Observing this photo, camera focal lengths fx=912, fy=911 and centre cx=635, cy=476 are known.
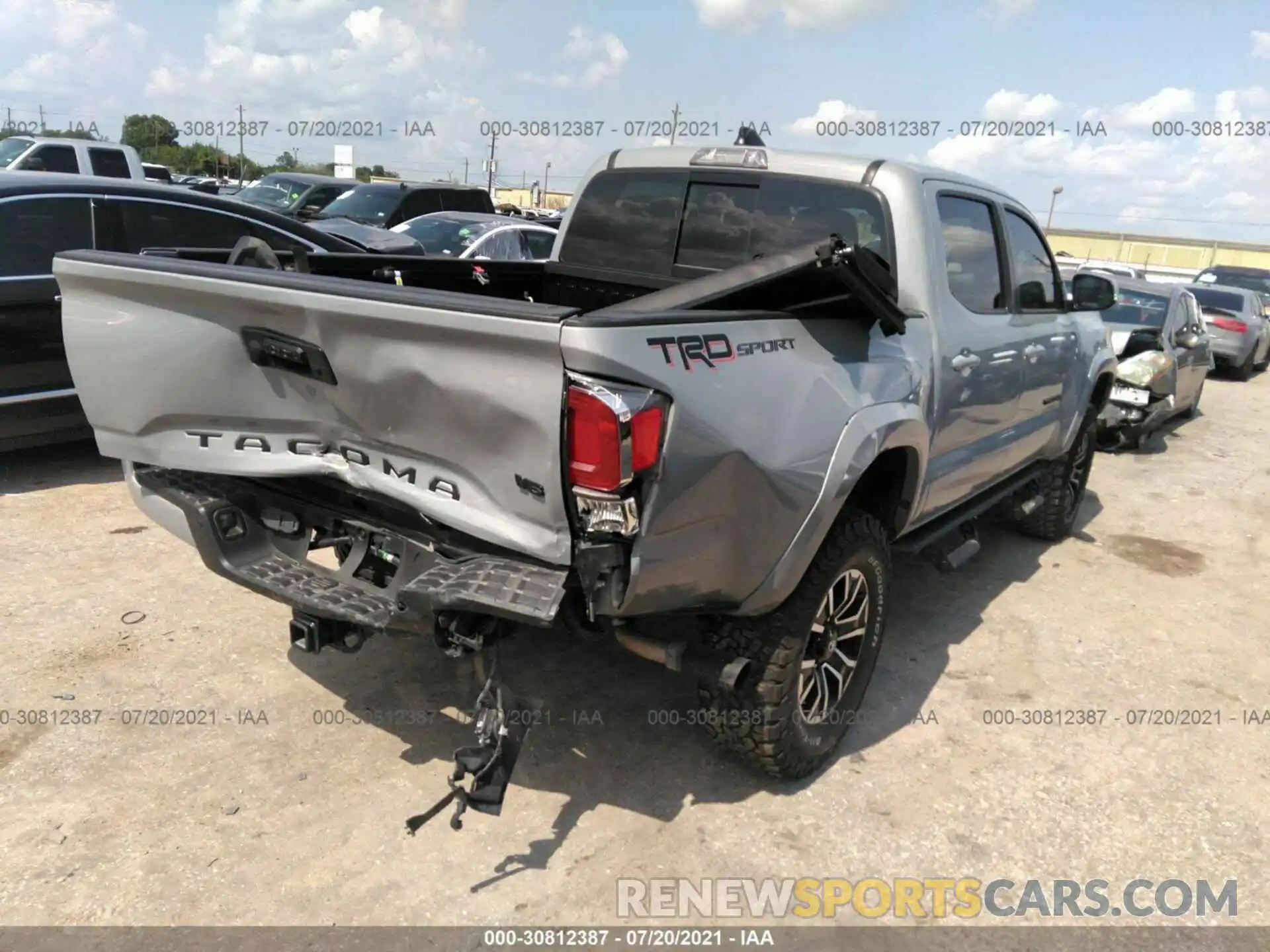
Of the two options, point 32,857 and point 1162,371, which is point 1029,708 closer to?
point 32,857

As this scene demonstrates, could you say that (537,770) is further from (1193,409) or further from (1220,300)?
(1220,300)

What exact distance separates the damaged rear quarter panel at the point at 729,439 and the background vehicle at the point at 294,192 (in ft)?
47.6

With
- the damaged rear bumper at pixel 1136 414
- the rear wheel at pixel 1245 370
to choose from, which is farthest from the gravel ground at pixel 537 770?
the rear wheel at pixel 1245 370

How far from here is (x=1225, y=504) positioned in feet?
25.0

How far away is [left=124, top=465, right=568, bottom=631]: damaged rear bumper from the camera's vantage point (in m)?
2.37

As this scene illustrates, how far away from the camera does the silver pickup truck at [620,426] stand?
2.32m

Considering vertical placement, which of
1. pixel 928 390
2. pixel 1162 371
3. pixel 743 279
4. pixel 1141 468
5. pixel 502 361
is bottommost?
pixel 1141 468

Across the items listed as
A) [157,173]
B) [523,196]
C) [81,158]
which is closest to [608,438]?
[81,158]

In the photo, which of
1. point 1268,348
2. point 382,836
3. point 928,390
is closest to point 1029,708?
point 928,390

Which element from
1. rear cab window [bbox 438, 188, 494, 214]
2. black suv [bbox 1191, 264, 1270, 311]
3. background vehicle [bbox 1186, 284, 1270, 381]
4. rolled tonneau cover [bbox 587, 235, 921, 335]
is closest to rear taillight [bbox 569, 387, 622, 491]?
rolled tonneau cover [bbox 587, 235, 921, 335]

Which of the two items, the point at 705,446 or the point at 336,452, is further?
the point at 336,452

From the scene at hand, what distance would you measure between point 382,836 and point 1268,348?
62.6ft

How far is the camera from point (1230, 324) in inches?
587

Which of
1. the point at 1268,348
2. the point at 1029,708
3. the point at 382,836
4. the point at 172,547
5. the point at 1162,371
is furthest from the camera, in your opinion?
the point at 1268,348
